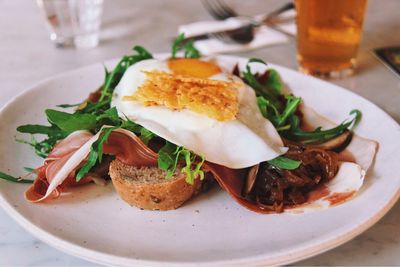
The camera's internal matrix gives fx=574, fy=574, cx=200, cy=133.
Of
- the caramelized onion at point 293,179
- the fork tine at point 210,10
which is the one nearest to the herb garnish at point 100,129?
the caramelized onion at point 293,179

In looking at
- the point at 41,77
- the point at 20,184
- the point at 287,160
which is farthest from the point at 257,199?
the point at 41,77

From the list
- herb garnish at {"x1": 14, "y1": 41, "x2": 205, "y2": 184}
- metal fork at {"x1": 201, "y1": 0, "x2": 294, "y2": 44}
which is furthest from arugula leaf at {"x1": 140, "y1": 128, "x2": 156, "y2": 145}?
Answer: metal fork at {"x1": 201, "y1": 0, "x2": 294, "y2": 44}

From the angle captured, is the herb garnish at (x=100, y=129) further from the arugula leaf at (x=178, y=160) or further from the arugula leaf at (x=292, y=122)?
the arugula leaf at (x=292, y=122)

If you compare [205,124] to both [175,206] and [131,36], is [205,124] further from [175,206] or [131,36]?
[131,36]

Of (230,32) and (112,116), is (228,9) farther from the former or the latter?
(112,116)

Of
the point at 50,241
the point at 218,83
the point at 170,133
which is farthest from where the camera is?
the point at 218,83

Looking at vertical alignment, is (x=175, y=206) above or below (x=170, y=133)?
below

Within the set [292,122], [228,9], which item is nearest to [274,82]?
[292,122]
